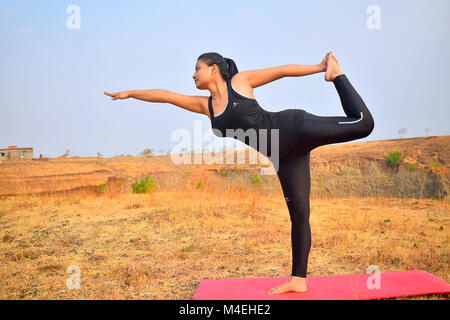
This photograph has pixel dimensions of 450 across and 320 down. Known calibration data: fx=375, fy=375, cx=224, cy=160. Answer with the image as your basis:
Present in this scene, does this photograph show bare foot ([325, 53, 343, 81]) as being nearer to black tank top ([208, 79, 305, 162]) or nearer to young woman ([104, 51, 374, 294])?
young woman ([104, 51, 374, 294])

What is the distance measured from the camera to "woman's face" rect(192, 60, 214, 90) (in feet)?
11.8

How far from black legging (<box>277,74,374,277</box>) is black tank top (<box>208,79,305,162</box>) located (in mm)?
85

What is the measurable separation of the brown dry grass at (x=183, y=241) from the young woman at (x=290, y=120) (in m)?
1.56

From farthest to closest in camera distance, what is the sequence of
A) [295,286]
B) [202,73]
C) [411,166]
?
[411,166] < [295,286] < [202,73]

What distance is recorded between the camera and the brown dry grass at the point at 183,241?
4.78 m

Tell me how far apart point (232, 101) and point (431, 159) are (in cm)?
1172

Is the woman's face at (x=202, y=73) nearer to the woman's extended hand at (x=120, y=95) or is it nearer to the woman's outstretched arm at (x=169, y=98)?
the woman's outstretched arm at (x=169, y=98)

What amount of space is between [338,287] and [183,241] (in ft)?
9.99

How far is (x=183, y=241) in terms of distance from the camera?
637 centimetres

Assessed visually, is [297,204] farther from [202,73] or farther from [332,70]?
[202,73]

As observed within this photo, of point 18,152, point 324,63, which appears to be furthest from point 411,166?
point 18,152

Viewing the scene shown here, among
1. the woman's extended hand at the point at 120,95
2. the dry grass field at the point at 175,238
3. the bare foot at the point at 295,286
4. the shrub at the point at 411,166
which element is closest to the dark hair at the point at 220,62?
the woman's extended hand at the point at 120,95

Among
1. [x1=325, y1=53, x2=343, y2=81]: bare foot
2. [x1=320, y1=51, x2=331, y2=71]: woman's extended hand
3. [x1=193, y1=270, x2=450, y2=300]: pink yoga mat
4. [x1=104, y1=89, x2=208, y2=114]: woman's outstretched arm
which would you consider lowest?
[x1=193, y1=270, x2=450, y2=300]: pink yoga mat

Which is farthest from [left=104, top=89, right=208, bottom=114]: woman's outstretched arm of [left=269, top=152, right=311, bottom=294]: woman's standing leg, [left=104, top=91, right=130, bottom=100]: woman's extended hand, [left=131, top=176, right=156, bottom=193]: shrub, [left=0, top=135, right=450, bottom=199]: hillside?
[left=0, top=135, right=450, bottom=199]: hillside
